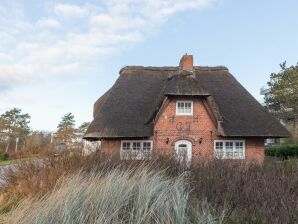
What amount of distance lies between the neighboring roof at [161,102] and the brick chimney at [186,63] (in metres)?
0.76

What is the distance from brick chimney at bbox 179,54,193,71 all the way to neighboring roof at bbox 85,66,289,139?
2.50ft

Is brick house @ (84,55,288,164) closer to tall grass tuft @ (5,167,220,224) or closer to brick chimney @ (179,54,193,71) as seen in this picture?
brick chimney @ (179,54,193,71)

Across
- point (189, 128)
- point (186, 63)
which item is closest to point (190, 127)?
point (189, 128)

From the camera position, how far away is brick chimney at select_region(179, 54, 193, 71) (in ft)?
76.1

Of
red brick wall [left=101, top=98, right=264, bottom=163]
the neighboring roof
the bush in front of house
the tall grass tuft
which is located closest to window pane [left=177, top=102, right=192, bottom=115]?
red brick wall [left=101, top=98, right=264, bottom=163]

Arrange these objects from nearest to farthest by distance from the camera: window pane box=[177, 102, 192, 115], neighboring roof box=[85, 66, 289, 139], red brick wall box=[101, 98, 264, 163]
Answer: neighboring roof box=[85, 66, 289, 139]
red brick wall box=[101, 98, 264, 163]
window pane box=[177, 102, 192, 115]

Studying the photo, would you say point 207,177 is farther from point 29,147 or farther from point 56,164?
point 29,147

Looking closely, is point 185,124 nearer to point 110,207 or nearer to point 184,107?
point 184,107

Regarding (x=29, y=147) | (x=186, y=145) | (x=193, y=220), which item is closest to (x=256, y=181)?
(x=193, y=220)

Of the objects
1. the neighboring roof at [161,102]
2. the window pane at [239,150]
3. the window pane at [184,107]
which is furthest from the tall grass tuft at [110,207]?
the window pane at [239,150]

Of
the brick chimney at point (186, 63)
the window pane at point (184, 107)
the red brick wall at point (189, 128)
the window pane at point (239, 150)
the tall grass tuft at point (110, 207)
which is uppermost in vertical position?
the brick chimney at point (186, 63)

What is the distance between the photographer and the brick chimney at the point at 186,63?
23.2 meters

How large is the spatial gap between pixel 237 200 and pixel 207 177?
1991mm

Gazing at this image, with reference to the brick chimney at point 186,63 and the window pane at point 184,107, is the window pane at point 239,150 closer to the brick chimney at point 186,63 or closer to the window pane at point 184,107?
the window pane at point 184,107
